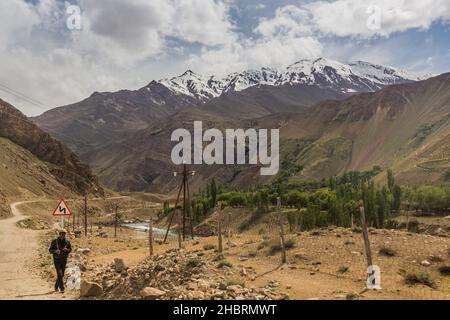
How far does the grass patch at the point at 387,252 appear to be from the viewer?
1956cm

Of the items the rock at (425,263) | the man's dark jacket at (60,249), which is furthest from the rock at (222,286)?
the rock at (425,263)

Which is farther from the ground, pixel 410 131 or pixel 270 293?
pixel 410 131

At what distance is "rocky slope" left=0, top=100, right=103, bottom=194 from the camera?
11938 cm

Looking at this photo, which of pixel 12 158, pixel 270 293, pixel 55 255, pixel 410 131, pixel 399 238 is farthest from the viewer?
pixel 410 131

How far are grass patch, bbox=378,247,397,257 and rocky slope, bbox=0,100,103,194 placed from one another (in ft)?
352

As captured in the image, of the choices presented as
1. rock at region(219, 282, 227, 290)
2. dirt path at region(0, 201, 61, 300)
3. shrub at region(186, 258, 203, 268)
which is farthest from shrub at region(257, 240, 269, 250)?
dirt path at region(0, 201, 61, 300)

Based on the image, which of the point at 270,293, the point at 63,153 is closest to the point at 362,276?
the point at 270,293

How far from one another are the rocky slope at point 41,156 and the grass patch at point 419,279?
362 ft

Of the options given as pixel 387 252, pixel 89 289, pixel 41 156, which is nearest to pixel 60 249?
pixel 89 289

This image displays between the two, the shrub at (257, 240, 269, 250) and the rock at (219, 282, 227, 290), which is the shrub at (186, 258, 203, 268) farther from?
the shrub at (257, 240, 269, 250)

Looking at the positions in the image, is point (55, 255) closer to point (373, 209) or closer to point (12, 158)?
point (373, 209)

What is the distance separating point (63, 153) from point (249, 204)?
73.1 metres

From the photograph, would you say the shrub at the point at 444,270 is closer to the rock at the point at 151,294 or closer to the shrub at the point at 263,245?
the shrub at the point at 263,245

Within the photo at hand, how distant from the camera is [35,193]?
4070 inches
